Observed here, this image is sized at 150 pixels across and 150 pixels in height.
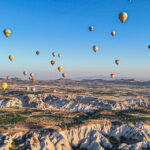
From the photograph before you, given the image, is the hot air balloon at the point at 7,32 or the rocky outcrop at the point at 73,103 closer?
the hot air balloon at the point at 7,32

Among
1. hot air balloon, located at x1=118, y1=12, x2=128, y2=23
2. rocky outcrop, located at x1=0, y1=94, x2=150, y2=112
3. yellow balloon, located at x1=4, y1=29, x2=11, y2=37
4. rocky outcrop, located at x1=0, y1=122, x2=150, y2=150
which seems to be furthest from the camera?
rocky outcrop, located at x1=0, y1=94, x2=150, y2=112

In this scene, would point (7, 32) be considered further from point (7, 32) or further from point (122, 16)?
point (122, 16)

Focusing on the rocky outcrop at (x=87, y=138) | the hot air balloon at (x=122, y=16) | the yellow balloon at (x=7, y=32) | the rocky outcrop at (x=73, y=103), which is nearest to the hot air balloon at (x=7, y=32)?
the yellow balloon at (x=7, y=32)

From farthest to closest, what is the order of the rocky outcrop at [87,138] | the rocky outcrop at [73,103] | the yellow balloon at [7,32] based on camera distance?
the rocky outcrop at [73,103]
the yellow balloon at [7,32]
the rocky outcrop at [87,138]

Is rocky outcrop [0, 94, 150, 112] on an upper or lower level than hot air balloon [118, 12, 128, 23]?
lower

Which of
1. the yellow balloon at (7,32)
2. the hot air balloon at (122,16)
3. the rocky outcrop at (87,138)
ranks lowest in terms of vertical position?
the rocky outcrop at (87,138)

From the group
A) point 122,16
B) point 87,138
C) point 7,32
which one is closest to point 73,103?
point 7,32

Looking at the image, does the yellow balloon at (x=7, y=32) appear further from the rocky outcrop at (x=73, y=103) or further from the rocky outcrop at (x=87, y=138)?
the rocky outcrop at (x=73, y=103)

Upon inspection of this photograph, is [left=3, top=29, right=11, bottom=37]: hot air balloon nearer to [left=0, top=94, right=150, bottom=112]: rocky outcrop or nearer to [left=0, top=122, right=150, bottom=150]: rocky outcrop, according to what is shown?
[left=0, top=122, right=150, bottom=150]: rocky outcrop

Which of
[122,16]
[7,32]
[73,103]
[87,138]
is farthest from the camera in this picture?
[73,103]

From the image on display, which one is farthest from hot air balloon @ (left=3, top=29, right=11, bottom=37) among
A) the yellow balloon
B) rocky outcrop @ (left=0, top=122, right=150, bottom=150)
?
rocky outcrop @ (left=0, top=122, right=150, bottom=150)

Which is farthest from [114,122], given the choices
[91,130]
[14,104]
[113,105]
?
[14,104]

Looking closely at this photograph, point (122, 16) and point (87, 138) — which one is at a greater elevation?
point (122, 16)
